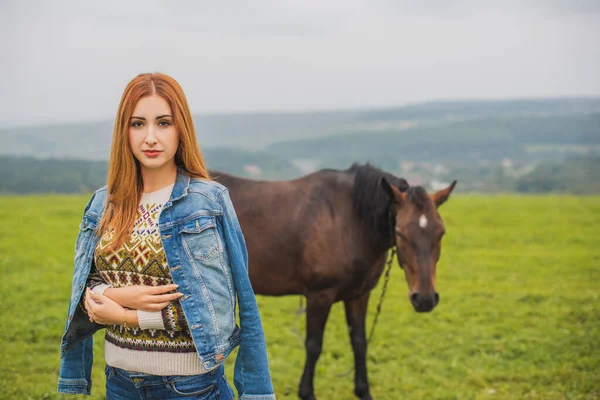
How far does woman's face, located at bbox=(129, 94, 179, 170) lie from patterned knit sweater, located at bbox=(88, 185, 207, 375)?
0.17 metres

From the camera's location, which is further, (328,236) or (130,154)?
(328,236)

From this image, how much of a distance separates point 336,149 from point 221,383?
67185 mm

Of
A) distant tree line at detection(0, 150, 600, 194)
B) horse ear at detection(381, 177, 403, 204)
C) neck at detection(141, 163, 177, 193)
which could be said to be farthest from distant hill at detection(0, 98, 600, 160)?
neck at detection(141, 163, 177, 193)

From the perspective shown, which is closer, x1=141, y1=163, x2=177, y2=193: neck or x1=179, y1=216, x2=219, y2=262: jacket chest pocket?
x1=179, y1=216, x2=219, y2=262: jacket chest pocket

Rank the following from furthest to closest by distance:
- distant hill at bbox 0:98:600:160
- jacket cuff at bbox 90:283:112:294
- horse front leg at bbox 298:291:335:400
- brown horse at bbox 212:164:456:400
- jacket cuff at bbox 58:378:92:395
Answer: distant hill at bbox 0:98:600:160, horse front leg at bbox 298:291:335:400, brown horse at bbox 212:164:456:400, jacket cuff at bbox 58:378:92:395, jacket cuff at bbox 90:283:112:294

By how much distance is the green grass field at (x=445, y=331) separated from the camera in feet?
17.4

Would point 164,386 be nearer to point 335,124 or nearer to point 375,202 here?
point 375,202

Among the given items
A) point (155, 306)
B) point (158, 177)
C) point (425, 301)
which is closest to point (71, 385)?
point (155, 306)

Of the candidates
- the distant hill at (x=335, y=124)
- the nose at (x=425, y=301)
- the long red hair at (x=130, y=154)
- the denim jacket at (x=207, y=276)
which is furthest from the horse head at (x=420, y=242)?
the distant hill at (x=335, y=124)

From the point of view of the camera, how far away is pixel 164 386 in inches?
78.8

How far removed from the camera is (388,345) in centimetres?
663

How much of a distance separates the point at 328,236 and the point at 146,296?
113 inches

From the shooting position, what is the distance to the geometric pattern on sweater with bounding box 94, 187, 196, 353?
77.1 inches

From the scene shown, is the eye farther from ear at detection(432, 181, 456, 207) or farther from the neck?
the neck
